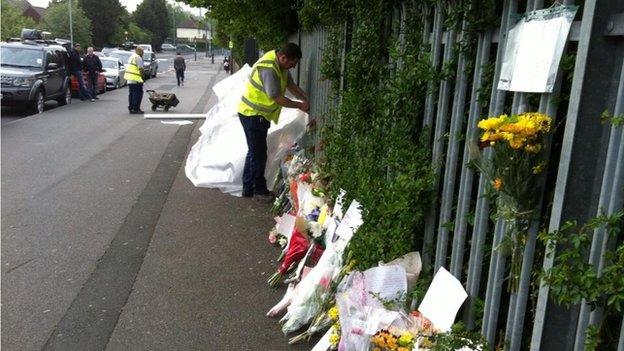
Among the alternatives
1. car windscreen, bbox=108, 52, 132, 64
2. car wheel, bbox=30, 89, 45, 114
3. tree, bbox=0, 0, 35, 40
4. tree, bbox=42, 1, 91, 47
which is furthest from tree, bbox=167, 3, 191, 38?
car wheel, bbox=30, 89, 45, 114

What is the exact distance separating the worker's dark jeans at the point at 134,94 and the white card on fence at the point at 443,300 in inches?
530

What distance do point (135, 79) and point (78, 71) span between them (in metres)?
4.99

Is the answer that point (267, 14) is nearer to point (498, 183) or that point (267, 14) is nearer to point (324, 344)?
point (324, 344)

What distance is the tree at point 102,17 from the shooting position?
205ft

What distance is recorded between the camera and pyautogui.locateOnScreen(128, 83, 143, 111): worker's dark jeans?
14.8m

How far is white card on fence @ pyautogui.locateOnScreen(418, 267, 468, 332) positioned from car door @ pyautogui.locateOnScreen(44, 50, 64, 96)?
15.2 metres

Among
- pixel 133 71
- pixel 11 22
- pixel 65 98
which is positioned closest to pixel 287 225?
pixel 133 71

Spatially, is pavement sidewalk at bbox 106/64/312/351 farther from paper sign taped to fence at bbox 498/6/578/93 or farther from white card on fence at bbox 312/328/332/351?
paper sign taped to fence at bbox 498/6/578/93

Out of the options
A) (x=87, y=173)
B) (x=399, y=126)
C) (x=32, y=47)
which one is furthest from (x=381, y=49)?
(x=32, y=47)

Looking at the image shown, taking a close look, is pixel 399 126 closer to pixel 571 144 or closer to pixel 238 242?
pixel 571 144

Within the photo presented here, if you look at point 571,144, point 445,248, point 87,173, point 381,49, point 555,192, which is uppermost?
point 381,49

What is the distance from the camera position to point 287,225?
478cm

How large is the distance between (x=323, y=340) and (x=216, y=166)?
164 inches

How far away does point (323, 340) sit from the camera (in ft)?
10.5
